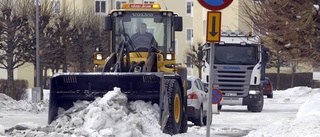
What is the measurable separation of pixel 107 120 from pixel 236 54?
18.5 meters

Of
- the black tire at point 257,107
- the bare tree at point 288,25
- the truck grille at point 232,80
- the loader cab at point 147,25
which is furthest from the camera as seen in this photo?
the black tire at point 257,107

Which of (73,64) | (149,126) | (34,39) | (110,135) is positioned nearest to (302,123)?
(149,126)

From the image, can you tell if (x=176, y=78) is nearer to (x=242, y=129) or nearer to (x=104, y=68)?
(x=104, y=68)

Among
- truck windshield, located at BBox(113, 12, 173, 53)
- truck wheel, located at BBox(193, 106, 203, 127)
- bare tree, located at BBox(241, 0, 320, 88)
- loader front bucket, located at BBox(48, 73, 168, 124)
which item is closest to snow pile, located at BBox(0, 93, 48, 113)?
truck wheel, located at BBox(193, 106, 203, 127)

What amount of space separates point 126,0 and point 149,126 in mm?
53936

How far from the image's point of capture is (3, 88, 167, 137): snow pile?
42.1ft

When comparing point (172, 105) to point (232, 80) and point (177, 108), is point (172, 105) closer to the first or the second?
point (177, 108)

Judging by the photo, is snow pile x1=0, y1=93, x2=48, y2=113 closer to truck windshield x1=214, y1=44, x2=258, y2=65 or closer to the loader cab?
truck windshield x1=214, y1=44, x2=258, y2=65

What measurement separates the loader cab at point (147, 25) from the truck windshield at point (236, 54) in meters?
13.0

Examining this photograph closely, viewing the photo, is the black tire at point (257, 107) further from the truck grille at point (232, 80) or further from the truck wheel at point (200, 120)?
the truck wheel at point (200, 120)

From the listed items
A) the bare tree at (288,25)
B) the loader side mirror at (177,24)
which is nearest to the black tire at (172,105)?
the loader side mirror at (177,24)

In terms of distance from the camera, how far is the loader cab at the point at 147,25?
17906 mm

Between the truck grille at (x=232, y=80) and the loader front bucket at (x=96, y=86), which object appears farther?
the truck grille at (x=232, y=80)

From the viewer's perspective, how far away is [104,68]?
16578 mm
